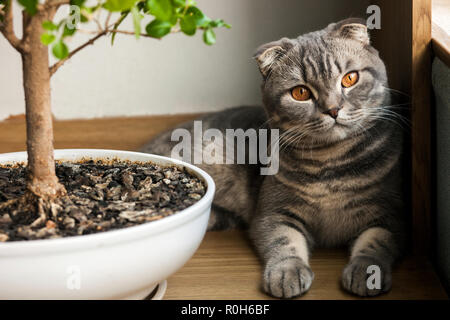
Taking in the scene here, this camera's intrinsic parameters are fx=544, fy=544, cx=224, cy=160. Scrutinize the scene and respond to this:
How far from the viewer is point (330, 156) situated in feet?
4.09

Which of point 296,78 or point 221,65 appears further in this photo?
point 221,65

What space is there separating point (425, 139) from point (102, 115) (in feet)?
3.25

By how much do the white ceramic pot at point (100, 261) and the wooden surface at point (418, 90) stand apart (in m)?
0.55

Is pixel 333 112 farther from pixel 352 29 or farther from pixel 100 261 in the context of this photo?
pixel 100 261

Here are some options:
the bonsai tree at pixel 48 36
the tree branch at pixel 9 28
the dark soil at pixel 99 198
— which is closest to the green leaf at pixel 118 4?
the bonsai tree at pixel 48 36

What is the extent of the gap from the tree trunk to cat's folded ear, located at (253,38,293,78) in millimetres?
527

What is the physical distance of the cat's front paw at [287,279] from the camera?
1.07m

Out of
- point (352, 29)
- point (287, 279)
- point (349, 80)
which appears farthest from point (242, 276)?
point (352, 29)

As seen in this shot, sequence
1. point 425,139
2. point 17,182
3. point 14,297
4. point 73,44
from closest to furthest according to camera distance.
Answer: point 14,297 < point 17,182 < point 425,139 < point 73,44

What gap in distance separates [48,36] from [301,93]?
0.66 metres

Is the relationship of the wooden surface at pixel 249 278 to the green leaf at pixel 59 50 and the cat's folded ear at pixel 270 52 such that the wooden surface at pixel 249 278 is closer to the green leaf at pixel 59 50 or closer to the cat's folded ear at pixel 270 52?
the cat's folded ear at pixel 270 52
